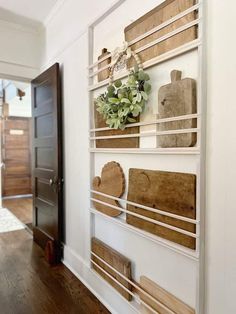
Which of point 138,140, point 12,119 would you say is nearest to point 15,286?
point 138,140

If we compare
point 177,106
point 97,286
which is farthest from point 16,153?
point 177,106

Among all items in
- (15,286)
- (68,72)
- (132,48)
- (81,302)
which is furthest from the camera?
(68,72)

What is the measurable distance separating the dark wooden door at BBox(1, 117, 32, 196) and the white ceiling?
12.0 ft

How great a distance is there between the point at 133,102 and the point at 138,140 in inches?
10.0

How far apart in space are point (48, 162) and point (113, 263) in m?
1.52

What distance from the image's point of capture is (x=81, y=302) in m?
2.01

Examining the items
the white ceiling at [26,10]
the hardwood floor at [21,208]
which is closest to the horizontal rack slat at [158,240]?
the white ceiling at [26,10]

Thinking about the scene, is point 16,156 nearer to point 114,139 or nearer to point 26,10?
point 26,10

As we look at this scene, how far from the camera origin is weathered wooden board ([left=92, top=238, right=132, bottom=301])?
66.9 inches

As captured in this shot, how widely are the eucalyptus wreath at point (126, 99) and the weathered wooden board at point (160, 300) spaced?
3.39 feet

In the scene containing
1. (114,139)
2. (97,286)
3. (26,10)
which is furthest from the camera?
(26,10)

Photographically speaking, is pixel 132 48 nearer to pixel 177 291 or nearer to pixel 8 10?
pixel 177 291

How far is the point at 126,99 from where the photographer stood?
1.55m

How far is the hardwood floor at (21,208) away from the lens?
4539 mm
